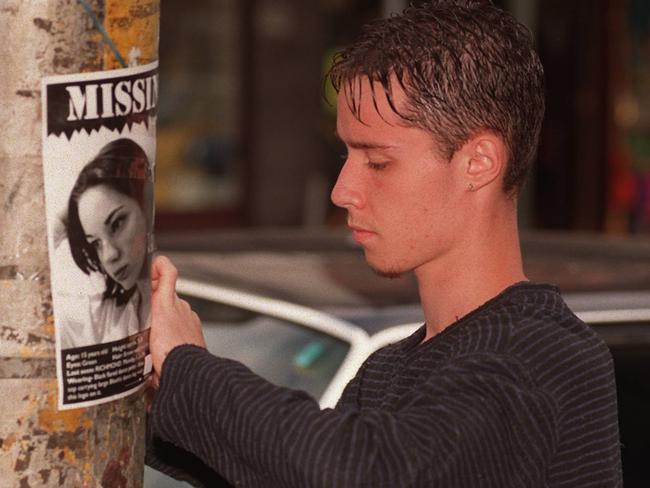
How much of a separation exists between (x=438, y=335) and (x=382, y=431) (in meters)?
0.30

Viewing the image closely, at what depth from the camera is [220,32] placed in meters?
12.3

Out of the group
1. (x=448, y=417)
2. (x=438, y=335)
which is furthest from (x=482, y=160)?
(x=448, y=417)

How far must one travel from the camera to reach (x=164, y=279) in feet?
6.52

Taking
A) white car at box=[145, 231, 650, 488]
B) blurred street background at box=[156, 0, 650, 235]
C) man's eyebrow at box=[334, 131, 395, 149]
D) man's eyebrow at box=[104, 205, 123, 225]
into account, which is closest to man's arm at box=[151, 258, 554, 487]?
man's eyebrow at box=[104, 205, 123, 225]

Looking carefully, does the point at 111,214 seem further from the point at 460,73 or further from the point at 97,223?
→ the point at 460,73

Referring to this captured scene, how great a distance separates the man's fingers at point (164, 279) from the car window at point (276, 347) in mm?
1265

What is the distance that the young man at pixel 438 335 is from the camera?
5.61 ft

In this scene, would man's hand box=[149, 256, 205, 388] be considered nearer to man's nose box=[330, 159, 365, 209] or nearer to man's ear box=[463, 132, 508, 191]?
man's nose box=[330, 159, 365, 209]

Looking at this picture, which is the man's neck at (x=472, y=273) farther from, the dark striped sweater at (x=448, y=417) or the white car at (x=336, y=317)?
the white car at (x=336, y=317)

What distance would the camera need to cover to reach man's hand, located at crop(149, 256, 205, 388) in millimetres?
1938

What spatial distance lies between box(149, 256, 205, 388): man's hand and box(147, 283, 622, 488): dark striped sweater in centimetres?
4

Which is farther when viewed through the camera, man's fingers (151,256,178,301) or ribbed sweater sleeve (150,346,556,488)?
man's fingers (151,256,178,301)

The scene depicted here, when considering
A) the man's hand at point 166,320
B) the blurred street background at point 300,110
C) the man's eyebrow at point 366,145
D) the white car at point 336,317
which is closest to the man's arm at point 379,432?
the man's hand at point 166,320

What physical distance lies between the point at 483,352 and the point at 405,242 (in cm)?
22
